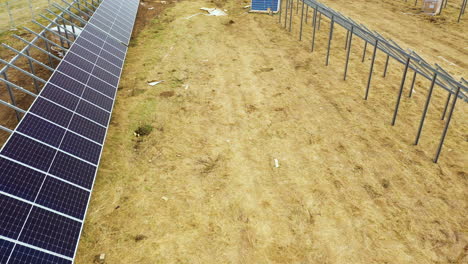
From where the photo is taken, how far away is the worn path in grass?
10055 mm

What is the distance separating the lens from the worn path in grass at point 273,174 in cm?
1005

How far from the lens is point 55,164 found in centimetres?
1023

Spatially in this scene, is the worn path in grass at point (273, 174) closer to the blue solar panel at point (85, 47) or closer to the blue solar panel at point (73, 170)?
the blue solar panel at point (73, 170)

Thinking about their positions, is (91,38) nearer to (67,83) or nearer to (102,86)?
(102,86)

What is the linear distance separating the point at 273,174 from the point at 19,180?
7941 mm

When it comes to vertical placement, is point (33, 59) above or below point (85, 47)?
above

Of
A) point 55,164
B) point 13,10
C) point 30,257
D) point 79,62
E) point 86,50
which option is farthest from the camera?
point 13,10

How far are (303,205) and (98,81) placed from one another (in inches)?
409

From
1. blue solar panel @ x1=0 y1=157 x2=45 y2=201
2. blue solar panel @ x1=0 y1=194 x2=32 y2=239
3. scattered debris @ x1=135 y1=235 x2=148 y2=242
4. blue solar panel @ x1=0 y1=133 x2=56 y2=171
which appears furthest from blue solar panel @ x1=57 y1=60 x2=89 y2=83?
scattered debris @ x1=135 y1=235 x2=148 y2=242

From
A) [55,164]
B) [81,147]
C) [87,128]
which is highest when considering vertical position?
[55,164]

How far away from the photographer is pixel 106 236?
10289 mm


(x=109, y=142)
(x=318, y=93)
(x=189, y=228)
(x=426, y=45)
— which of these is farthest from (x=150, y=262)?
(x=426, y=45)

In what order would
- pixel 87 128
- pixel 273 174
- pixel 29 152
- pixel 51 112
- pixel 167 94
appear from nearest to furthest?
pixel 29 152 → pixel 51 112 → pixel 87 128 → pixel 273 174 → pixel 167 94

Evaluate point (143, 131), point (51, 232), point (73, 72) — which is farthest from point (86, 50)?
point (51, 232)
